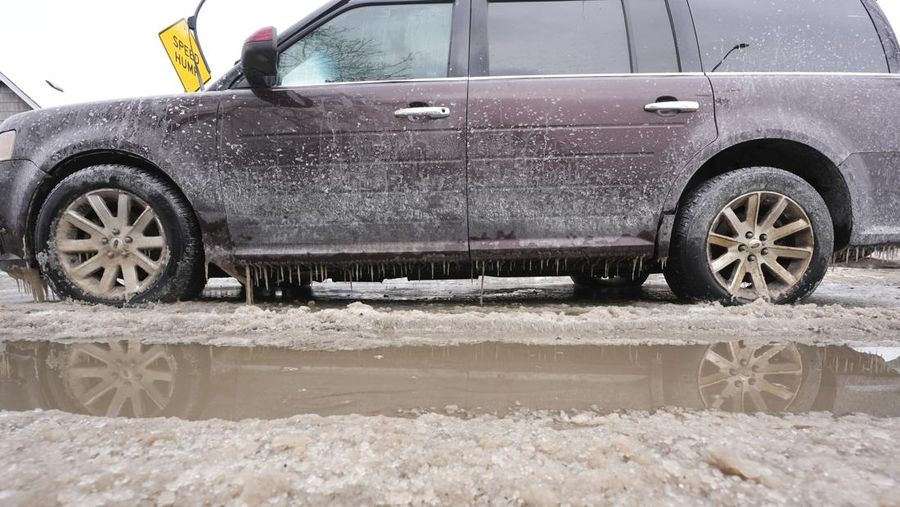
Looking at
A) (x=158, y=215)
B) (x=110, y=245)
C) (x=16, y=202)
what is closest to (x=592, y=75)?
(x=158, y=215)

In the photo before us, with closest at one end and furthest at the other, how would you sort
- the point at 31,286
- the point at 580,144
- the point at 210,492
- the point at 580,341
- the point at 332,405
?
the point at 210,492, the point at 332,405, the point at 580,341, the point at 580,144, the point at 31,286

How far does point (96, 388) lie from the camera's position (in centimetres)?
156

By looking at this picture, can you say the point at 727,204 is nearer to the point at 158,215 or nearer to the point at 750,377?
the point at 750,377

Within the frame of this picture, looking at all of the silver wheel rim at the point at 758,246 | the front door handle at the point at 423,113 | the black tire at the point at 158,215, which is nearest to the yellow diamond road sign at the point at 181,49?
the black tire at the point at 158,215

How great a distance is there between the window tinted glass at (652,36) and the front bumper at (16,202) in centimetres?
345

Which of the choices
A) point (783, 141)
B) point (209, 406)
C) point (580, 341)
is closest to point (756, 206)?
point (783, 141)

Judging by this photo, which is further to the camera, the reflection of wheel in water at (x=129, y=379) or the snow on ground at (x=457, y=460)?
the reflection of wheel in water at (x=129, y=379)

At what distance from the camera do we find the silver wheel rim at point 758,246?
9.02 feet

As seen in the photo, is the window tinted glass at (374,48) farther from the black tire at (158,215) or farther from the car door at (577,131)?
the black tire at (158,215)

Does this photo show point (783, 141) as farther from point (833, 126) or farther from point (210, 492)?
point (210, 492)

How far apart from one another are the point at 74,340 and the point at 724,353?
264 centimetres

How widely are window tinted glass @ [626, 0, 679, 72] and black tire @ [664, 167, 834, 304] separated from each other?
72cm

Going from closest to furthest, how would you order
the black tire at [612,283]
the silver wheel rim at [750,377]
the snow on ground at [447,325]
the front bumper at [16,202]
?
the silver wheel rim at [750,377] < the snow on ground at [447,325] < the front bumper at [16,202] < the black tire at [612,283]

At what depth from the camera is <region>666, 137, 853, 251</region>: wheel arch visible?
2760 mm
